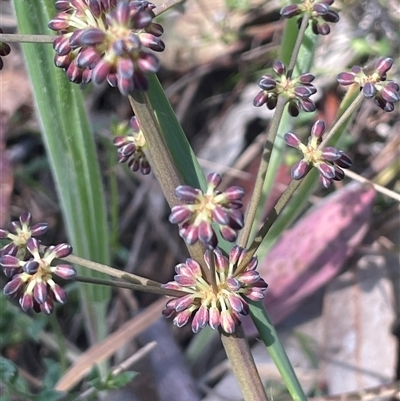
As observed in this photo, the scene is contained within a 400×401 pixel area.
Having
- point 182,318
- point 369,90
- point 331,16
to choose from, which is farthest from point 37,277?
point 331,16

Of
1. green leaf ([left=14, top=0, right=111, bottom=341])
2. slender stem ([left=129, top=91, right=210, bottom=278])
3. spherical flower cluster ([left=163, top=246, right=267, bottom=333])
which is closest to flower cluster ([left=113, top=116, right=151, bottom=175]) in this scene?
slender stem ([left=129, top=91, right=210, bottom=278])

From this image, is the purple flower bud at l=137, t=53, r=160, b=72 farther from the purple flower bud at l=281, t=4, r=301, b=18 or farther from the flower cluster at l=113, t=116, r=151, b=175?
the purple flower bud at l=281, t=4, r=301, b=18

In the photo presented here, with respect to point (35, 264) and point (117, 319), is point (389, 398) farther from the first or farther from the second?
point (35, 264)

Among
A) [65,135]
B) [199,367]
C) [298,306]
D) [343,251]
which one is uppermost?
[65,135]

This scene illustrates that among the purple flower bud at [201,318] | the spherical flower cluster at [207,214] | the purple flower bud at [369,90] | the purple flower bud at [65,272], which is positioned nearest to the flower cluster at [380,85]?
the purple flower bud at [369,90]

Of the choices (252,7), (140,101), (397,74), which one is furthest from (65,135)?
(252,7)
